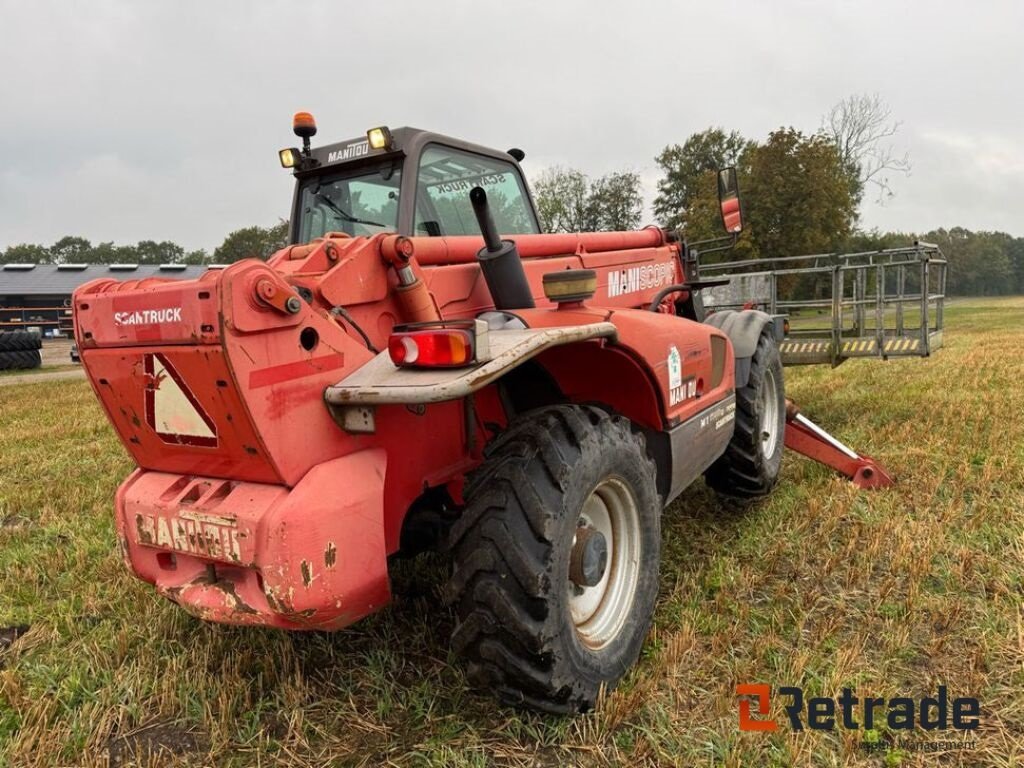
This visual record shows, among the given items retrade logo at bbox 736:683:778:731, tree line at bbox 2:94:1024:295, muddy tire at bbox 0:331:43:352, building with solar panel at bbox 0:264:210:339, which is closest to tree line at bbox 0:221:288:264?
tree line at bbox 2:94:1024:295

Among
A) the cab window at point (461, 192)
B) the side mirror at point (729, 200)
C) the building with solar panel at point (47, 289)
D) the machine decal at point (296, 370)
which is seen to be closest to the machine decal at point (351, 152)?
the cab window at point (461, 192)

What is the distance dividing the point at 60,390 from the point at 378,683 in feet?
43.9

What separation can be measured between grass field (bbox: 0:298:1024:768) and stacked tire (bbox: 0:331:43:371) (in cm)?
1890

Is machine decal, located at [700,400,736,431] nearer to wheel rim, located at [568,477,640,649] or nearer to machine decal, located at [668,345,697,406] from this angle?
machine decal, located at [668,345,697,406]

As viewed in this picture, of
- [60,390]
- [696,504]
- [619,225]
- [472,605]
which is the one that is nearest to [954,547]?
[696,504]

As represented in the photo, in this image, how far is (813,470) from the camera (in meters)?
4.65

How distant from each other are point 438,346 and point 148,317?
82cm

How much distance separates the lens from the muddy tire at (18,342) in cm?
1966

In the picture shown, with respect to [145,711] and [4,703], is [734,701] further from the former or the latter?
[4,703]

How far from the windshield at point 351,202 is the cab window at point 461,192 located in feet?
0.47

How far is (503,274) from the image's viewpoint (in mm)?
2594

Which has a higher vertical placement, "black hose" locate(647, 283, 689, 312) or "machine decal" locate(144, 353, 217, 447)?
"black hose" locate(647, 283, 689, 312)

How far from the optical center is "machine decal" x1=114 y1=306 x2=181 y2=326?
1.85 meters

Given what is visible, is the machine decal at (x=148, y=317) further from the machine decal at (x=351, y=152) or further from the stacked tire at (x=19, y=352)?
the stacked tire at (x=19, y=352)
